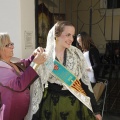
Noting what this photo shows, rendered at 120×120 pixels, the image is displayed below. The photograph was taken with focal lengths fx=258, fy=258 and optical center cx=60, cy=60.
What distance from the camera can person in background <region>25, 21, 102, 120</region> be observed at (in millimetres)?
2463

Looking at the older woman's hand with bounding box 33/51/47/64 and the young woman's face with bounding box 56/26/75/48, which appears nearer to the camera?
the older woman's hand with bounding box 33/51/47/64

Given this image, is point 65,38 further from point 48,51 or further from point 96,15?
point 96,15

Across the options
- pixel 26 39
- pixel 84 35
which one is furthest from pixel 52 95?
pixel 84 35

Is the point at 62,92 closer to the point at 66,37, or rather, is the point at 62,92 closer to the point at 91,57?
the point at 66,37

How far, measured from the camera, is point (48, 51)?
97.5 inches

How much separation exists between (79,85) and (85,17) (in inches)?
206

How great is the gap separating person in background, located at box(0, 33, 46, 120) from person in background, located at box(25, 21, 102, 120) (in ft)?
0.61

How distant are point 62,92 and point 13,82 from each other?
1.80 ft

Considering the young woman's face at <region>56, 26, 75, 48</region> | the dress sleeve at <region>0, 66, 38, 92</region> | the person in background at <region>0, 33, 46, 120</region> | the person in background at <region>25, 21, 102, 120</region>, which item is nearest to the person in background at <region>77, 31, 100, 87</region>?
the person in background at <region>25, 21, 102, 120</region>

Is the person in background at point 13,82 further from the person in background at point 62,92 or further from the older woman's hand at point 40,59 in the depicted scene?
the person in background at point 62,92

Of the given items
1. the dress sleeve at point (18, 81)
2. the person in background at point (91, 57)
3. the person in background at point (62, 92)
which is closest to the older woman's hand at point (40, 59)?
the dress sleeve at point (18, 81)

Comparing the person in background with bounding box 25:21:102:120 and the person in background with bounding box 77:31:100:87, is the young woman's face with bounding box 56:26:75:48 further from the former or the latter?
the person in background with bounding box 77:31:100:87

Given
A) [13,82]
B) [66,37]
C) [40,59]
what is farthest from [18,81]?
[66,37]

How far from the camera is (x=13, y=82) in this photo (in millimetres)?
2160
